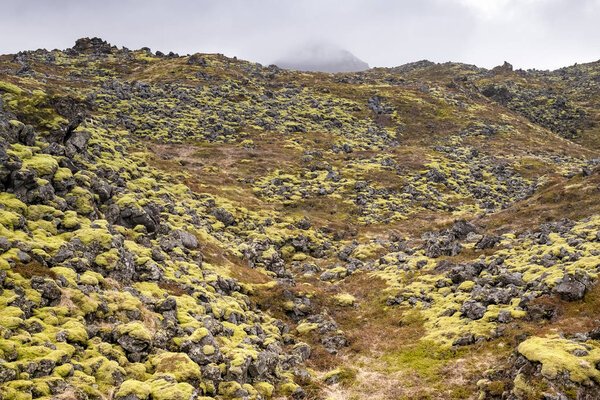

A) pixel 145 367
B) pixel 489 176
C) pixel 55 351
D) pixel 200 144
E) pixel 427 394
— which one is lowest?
pixel 427 394

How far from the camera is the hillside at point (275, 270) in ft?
55.0

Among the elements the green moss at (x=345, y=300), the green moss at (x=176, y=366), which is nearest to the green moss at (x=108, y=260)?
the green moss at (x=176, y=366)

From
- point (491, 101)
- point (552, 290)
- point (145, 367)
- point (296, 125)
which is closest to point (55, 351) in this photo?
point (145, 367)

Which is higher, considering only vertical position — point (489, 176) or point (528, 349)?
point (489, 176)

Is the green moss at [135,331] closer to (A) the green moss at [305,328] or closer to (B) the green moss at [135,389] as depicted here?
(B) the green moss at [135,389]

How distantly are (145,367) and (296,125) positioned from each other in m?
80.3

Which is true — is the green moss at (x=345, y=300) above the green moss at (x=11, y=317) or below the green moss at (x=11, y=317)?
below

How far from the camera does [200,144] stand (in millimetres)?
77375

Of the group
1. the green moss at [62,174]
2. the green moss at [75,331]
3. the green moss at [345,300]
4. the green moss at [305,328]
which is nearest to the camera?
the green moss at [75,331]

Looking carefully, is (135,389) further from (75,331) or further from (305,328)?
(305,328)

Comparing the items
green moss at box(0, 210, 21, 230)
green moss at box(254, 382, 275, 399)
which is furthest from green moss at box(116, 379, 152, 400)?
green moss at box(0, 210, 21, 230)

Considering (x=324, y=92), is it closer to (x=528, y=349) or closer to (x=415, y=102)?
(x=415, y=102)

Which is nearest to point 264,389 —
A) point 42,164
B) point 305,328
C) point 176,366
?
point 176,366

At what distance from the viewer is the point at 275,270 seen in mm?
39625
